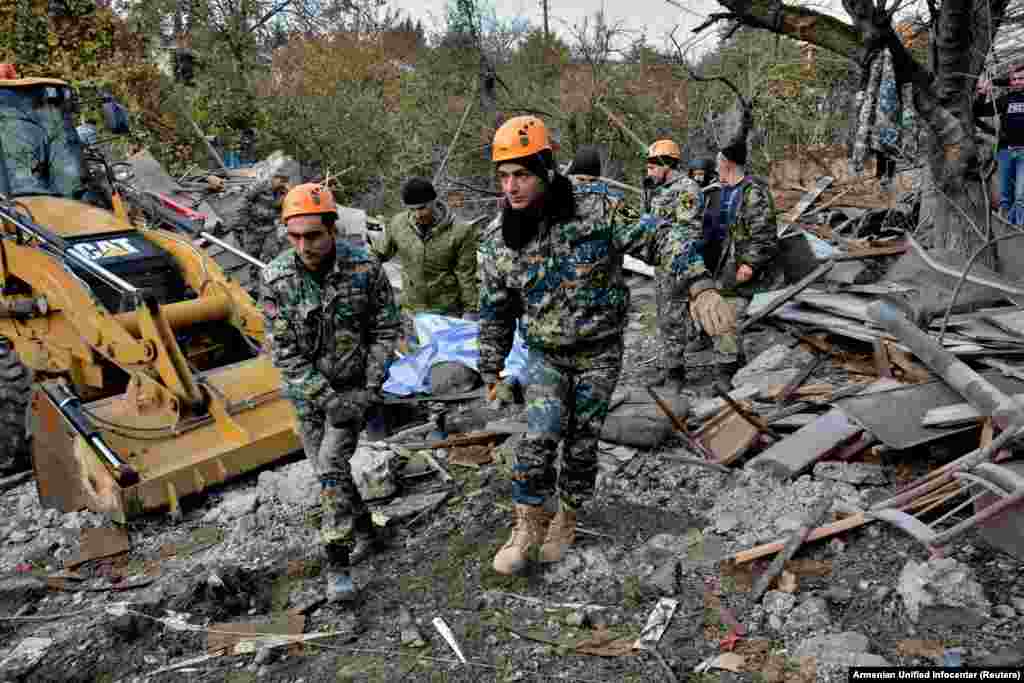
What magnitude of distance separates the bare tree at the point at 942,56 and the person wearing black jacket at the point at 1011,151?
8.55ft

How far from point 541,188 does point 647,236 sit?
52 centimetres

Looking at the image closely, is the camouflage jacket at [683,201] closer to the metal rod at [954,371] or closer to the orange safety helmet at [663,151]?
the orange safety helmet at [663,151]

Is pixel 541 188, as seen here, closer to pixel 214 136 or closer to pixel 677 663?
pixel 677 663

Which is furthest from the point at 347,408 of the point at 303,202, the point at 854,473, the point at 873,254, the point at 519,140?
the point at 873,254

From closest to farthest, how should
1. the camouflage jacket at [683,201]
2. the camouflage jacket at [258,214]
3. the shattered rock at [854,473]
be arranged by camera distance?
the shattered rock at [854,473], the camouflage jacket at [683,201], the camouflage jacket at [258,214]

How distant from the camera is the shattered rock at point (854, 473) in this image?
4.22 m

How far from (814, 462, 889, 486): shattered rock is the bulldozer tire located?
5762 mm

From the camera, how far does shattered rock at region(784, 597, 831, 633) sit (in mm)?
3230

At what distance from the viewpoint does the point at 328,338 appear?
13.5 ft

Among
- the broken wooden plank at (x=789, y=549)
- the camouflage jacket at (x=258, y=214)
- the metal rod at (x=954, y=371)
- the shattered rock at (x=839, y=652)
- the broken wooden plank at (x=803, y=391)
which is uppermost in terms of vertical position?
the camouflage jacket at (x=258, y=214)

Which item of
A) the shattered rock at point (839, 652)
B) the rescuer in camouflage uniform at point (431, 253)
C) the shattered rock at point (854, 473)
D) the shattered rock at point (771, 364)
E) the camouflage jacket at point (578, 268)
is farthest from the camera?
the rescuer in camouflage uniform at point (431, 253)

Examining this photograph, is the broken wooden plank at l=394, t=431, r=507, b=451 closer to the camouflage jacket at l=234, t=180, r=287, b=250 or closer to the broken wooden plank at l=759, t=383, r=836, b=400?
the broken wooden plank at l=759, t=383, r=836, b=400

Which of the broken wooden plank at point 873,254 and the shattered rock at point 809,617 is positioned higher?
the broken wooden plank at point 873,254

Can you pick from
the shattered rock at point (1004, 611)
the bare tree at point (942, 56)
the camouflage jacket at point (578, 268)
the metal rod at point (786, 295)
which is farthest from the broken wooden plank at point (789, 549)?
the metal rod at point (786, 295)
